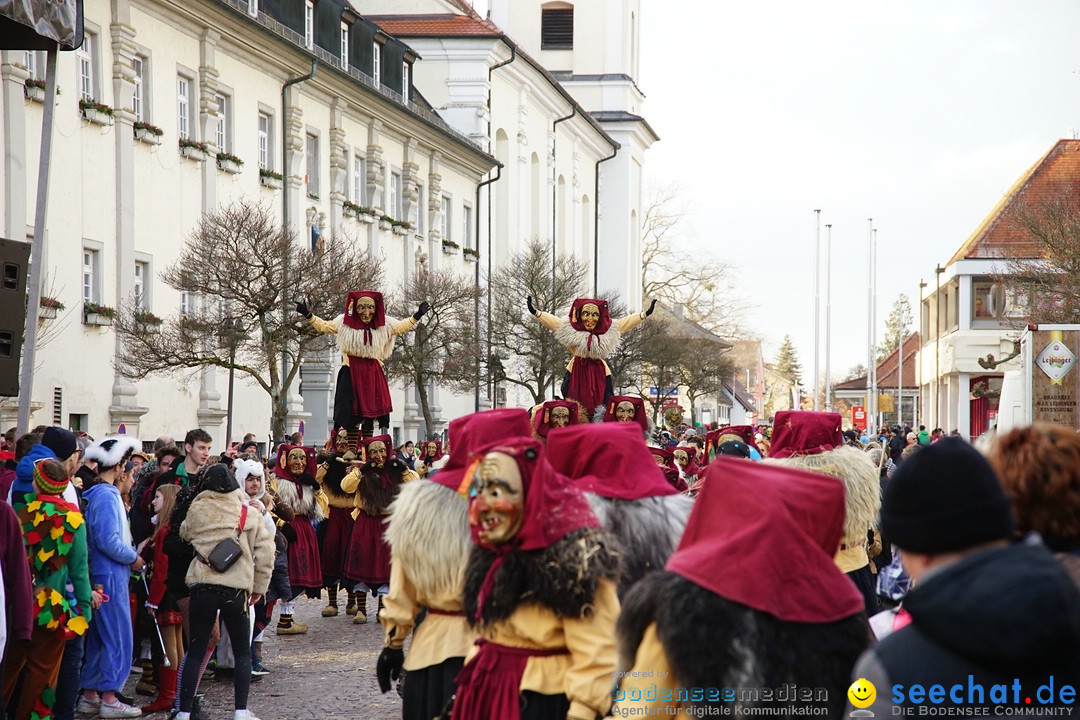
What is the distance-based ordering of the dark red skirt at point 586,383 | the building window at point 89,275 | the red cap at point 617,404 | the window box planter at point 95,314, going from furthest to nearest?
the building window at point 89,275 → the window box planter at point 95,314 → the dark red skirt at point 586,383 → the red cap at point 617,404

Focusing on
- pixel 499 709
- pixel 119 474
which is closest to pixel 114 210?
pixel 119 474

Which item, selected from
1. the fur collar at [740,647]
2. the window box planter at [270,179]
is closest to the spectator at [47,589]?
the fur collar at [740,647]

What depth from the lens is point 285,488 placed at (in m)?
14.8

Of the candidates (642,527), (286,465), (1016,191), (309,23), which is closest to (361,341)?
(286,465)

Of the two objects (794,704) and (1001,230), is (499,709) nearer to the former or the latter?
(794,704)

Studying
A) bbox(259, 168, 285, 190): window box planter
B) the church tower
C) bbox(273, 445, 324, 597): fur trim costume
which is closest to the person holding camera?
bbox(273, 445, 324, 597): fur trim costume

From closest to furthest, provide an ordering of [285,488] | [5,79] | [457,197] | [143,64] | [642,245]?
[285,488], [5,79], [143,64], [457,197], [642,245]

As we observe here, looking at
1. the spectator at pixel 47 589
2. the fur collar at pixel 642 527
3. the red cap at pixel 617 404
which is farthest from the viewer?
the red cap at pixel 617 404

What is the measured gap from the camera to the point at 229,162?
101 feet

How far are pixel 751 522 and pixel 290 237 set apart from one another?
73.8 feet

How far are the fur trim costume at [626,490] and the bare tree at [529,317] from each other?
35.1 m

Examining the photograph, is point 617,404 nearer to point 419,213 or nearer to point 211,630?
point 211,630

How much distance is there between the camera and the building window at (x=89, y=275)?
2554 centimetres

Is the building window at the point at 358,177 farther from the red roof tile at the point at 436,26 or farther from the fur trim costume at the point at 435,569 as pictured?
the fur trim costume at the point at 435,569
